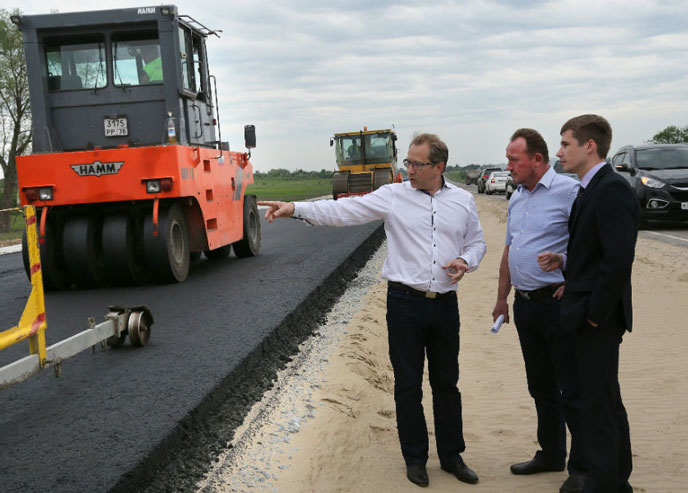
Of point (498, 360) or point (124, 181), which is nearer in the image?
point (498, 360)

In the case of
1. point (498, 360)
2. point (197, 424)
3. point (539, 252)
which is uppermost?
point (539, 252)

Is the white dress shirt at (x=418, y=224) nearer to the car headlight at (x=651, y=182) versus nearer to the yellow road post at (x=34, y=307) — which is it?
the yellow road post at (x=34, y=307)

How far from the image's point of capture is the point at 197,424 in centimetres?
464

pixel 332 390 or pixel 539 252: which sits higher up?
pixel 539 252

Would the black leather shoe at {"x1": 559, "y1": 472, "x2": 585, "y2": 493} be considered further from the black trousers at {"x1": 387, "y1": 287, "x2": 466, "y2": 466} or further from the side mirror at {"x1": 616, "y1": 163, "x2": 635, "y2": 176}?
the side mirror at {"x1": 616, "y1": 163, "x2": 635, "y2": 176}

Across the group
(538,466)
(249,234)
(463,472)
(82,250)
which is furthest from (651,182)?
(463,472)

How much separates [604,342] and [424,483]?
1424mm

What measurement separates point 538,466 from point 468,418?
1.43 metres

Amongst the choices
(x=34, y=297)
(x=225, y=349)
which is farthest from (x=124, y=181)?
(x=34, y=297)

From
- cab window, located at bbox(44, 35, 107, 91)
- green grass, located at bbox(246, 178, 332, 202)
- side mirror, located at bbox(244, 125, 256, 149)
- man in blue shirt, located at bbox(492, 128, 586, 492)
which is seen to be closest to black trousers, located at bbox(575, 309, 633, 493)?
man in blue shirt, located at bbox(492, 128, 586, 492)

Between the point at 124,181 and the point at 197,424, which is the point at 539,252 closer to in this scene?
the point at 197,424

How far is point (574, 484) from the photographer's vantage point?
12.7 feet

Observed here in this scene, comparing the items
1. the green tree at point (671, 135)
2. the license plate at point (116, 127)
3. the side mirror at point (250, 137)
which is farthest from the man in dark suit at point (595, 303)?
the green tree at point (671, 135)

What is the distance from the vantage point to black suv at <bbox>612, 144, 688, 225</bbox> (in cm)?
1612
